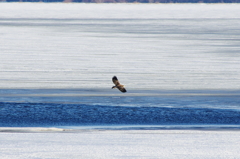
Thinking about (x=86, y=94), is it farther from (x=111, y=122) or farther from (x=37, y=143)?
(x=37, y=143)

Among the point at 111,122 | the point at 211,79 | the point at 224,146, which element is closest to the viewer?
the point at 224,146

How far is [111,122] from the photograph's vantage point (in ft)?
26.7

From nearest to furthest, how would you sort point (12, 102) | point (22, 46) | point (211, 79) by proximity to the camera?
point (12, 102), point (211, 79), point (22, 46)

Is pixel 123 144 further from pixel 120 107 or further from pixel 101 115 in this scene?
pixel 120 107

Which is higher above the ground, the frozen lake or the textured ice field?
the textured ice field

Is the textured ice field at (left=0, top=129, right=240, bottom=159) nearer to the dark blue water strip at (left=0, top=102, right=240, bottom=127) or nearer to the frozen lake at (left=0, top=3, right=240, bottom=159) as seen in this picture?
the frozen lake at (left=0, top=3, right=240, bottom=159)

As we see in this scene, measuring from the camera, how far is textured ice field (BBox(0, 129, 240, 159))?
598cm

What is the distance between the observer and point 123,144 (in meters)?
6.50

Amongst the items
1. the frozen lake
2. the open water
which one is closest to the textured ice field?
the frozen lake

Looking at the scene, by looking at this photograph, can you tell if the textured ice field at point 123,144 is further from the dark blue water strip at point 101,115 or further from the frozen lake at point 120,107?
the dark blue water strip at point 101,115

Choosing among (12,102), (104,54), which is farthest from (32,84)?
(104,54)

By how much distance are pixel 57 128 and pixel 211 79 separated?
602 cm

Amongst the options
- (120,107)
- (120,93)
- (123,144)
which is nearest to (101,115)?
(120,107)

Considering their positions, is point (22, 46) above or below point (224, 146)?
below
